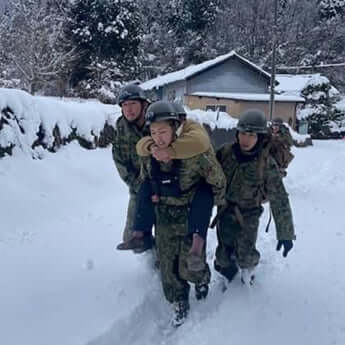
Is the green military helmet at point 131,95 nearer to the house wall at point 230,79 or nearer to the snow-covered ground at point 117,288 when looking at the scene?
the snow-covered ground at point 117,288

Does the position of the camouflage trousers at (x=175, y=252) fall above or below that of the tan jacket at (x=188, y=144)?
below

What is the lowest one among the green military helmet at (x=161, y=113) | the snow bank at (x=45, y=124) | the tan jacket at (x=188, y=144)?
the snow bank at (x=45, y=124)

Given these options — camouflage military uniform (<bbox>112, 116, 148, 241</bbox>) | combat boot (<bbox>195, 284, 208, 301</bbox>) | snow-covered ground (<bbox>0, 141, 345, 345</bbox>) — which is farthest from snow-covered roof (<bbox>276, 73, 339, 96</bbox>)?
combat boot (<bbox>195, 284, 208, 301</bbox>)

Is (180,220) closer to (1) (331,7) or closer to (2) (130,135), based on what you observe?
(2) (130,135)

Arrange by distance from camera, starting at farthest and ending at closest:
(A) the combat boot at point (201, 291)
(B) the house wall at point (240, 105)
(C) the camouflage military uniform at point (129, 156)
→ (B) the house wall at point (240, 105) → (C) the camouflage military uniform at point (129, 156) → (A) the combat boot at point (201, 291)

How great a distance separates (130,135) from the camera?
368 centimetres

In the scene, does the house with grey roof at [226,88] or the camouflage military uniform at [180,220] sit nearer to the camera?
the camouflage military uniform at [180,220]

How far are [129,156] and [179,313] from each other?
131 cm

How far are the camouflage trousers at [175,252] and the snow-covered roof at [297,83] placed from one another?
3083 cm

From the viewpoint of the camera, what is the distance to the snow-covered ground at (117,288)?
3078 mm

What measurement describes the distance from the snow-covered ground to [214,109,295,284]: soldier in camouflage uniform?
32 centimetres

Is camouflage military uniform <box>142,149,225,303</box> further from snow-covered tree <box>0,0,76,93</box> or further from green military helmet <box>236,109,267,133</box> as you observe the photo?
snow-covered tree <box>0,0,76,93</box>

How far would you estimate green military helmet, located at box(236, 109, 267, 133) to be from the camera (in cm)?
341

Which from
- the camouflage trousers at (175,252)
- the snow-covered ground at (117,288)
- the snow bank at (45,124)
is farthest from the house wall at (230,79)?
the camouflage trousers at (175,252)
